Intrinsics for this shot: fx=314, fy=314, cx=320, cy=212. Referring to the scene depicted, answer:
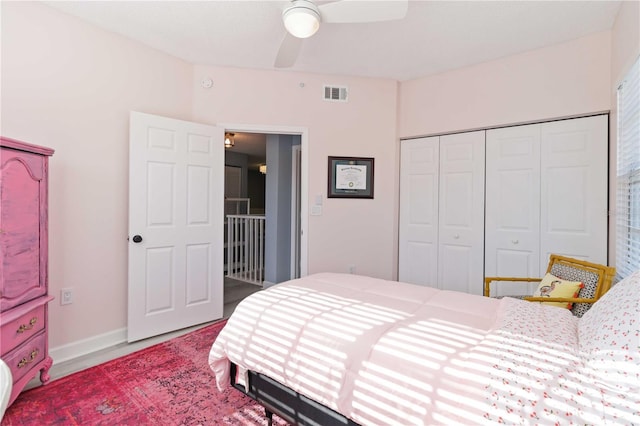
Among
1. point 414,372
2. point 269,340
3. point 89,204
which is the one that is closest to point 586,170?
point 414,372

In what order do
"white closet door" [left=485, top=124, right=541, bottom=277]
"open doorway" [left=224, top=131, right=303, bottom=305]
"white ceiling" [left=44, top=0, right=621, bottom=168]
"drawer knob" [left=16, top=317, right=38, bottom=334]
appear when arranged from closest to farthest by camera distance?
"drawer knob" [left=16, top=317, right=38, bottom=334] → "white ceiling" [left=44, top=0, right=621, bottom=168] → "white closet door" [left=485, top=124, right=541, bottom=277] → "open doorway" [left=224, top=131, right=303, bottom=305]

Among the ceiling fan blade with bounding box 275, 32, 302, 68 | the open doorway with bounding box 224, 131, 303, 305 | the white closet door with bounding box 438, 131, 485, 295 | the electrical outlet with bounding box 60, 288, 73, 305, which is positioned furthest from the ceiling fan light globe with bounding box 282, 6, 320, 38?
the electrical outlet with bounding box 60, 288, 73, 305

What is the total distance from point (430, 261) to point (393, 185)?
97cm

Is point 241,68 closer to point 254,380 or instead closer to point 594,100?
point 254,380

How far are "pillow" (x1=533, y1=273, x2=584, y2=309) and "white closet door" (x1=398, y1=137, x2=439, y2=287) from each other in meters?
1.31

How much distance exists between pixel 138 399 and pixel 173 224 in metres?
1.51

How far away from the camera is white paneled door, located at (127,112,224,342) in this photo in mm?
2781

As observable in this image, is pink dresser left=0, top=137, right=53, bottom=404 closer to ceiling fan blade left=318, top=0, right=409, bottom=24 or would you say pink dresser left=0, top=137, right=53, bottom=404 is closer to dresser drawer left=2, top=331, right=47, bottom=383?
dresser drawer left=2, top=331, right=47, bottom=383

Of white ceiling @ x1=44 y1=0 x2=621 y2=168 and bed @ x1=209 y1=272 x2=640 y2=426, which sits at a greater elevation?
white ceiling @ x1=44 y1=0 x2=621 y2=168

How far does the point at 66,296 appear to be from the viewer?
2482 mm

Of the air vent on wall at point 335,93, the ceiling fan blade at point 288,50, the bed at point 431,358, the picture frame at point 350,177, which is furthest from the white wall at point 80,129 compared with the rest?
the picture frame at point 350,177

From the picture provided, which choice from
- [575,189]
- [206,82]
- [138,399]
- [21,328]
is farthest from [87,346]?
[575,189]

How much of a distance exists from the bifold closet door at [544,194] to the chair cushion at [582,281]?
2.05 ft

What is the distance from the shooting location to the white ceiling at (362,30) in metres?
2.32
